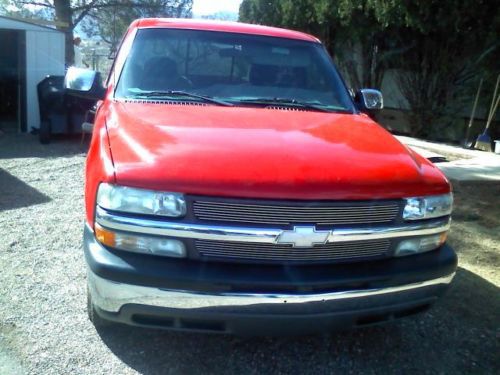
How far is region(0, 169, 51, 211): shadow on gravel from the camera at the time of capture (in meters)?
5.70

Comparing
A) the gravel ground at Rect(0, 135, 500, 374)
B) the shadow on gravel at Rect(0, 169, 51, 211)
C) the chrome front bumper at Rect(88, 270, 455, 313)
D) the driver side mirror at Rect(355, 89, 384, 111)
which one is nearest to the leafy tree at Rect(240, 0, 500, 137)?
the driver side mirror at Rect(355, 89, 384, 111)

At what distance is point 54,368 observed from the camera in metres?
2.82

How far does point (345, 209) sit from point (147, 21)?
8.27ft

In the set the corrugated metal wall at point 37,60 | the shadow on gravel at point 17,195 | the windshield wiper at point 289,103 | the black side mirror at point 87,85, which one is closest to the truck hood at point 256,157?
the windshield wiper at point 289,103

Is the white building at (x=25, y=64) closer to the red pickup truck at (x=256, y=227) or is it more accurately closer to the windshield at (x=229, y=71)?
the windshield at (x=229, y=71)

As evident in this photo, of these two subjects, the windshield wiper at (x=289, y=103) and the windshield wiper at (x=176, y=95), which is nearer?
the windshield wiper at (x=176, y=95)

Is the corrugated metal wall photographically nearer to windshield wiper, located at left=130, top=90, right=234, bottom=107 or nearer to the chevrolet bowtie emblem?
windshield wiper, located at left=130, top=90, right=234, bottom=107

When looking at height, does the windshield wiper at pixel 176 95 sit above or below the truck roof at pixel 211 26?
below

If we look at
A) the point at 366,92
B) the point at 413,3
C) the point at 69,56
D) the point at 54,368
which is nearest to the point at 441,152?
the point at 413,3

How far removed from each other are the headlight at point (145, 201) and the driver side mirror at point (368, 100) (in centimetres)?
238

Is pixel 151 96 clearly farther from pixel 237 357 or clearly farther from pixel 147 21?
pixel 237 357

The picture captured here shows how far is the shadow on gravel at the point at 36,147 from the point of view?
28.6 feet

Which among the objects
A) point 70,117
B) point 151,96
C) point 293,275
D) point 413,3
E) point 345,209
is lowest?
point 70,117

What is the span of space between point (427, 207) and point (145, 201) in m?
1.48
